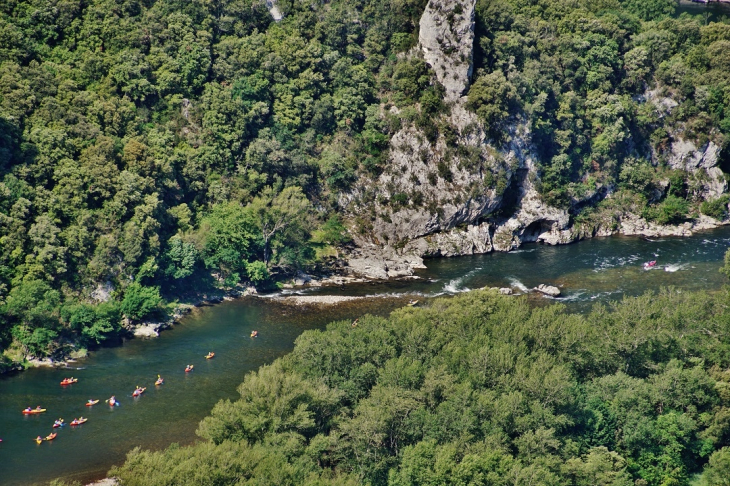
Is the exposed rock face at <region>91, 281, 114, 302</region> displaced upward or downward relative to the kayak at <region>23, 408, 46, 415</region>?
upward

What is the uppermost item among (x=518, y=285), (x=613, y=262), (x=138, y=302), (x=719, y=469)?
(x=138, y=302)

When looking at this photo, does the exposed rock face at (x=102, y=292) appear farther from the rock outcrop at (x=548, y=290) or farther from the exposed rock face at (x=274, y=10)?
the exposed rock face at (x=274, y=10)

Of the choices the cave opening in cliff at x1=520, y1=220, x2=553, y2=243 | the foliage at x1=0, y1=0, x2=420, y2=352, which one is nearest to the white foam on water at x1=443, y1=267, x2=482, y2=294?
the cave opening in cliff at x1=520, y1=220, x2=553, y2=243

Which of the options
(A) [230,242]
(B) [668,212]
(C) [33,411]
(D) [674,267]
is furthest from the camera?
(B) [668,212]

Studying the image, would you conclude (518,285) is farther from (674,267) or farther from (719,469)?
(719,469)

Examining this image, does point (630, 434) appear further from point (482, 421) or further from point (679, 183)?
point (679, 183)

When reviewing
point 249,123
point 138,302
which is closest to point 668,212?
point 249,123

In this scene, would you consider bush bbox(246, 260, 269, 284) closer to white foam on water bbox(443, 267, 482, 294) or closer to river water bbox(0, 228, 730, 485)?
river water bbox(0, 228, 730, 485)
